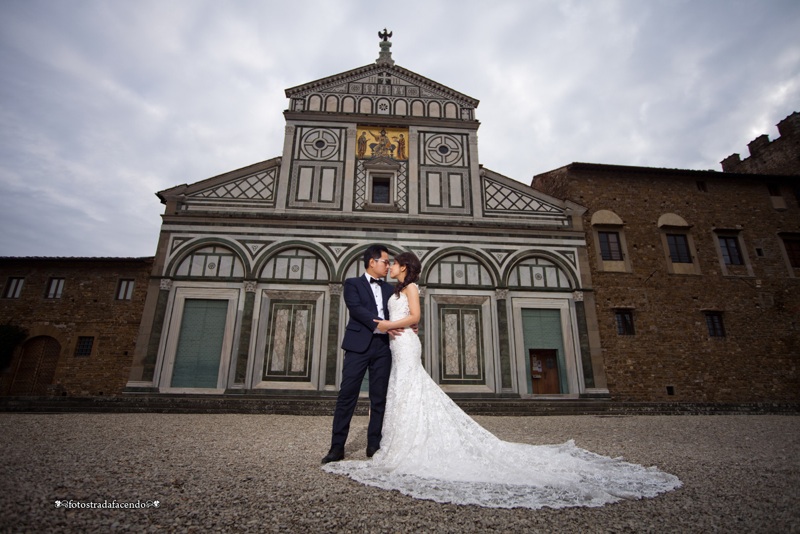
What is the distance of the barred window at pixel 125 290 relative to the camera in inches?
565

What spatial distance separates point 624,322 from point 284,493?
14.4 metres

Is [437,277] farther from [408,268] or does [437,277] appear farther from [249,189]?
[408,268]

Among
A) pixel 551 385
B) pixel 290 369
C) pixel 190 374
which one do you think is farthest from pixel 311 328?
pixel 551 385

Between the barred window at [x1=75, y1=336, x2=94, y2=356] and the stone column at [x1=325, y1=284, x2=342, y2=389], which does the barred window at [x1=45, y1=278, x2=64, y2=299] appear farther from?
the stone column at [x1=325, y1=284, x2=342, y2=389]

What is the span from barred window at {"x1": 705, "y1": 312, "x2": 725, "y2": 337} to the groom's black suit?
15.4m

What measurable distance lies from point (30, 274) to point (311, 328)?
11.2 metres

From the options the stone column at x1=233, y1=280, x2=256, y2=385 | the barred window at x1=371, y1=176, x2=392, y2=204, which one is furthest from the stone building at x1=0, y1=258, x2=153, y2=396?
the barred window at x1=371, y1=176, x2=392, y2=204

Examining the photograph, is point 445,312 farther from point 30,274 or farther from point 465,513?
point 30,274

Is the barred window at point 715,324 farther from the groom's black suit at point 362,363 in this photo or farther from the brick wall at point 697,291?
the groom's black suit at point 362,363

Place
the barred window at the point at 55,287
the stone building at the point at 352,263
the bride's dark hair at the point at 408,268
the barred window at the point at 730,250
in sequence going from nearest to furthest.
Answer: the bride's dark hair at the point at 408,268 → the stone building at the point at 352,263 → the barred window at the point at 55,287 → the barred window at the point at 730,250

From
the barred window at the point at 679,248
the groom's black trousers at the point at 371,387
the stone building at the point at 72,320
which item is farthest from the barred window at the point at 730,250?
the stone building at the point at 72,320

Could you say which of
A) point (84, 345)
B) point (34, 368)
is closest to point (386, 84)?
point (84, 345)

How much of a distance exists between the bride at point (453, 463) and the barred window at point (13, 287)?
17358 millimetres

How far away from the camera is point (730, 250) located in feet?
51.0
